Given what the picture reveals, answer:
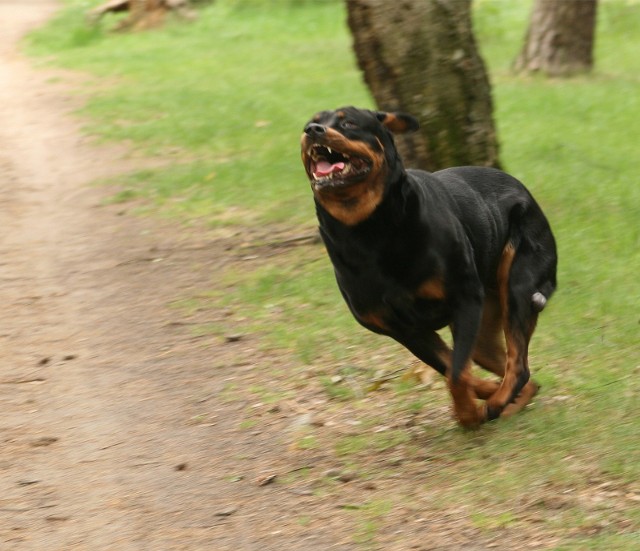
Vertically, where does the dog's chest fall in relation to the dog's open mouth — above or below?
below

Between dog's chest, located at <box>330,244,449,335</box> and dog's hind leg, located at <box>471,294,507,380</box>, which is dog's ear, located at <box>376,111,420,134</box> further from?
dog's hind leg, located at <box>471,294,507,380</box>

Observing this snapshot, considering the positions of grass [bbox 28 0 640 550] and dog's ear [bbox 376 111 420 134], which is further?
dog's ear [bbox 376 111 420 134]

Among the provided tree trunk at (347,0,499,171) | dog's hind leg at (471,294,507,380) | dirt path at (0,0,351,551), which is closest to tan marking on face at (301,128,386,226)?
dog's hind leg at (471,294,507,380)

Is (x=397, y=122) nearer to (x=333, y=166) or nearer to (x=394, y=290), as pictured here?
(x=333, y=166)

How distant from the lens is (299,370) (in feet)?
25.7

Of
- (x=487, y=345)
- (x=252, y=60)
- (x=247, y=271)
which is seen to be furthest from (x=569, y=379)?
(x=252, y=60)

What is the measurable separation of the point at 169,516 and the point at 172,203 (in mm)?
7104

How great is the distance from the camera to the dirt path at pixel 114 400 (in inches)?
227

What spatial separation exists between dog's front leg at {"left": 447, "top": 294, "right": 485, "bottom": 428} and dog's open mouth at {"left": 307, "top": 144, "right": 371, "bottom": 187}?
87 centimetres

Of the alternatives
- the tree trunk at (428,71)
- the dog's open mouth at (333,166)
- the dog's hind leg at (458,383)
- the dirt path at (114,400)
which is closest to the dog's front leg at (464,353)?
the dog's hind leg at (458,383)

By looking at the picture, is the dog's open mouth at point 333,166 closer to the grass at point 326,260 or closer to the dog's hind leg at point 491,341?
the dog's hind leg at point 491,341

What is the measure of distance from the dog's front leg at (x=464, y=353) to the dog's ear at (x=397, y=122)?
966mm

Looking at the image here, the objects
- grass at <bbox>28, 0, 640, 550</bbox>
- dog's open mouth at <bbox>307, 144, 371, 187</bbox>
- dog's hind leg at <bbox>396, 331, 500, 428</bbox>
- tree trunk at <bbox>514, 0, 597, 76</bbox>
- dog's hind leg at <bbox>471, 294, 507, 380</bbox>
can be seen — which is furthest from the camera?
tree trunk at <bbox>514, 0, 597, 76</bbox>

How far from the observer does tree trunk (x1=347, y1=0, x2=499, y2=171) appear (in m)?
9.50
